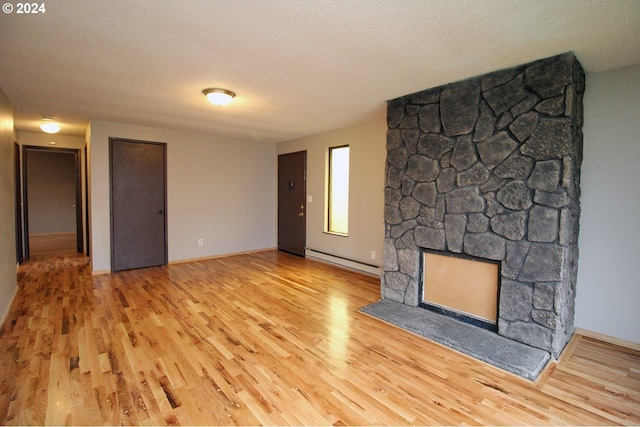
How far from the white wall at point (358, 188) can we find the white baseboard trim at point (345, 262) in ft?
0.20

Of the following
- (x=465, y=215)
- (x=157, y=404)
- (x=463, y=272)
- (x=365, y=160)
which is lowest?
(x=157, y=404)

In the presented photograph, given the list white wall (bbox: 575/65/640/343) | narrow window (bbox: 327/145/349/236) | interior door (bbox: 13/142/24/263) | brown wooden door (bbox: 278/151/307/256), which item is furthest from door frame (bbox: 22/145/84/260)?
white wall (bbox: 575/65/640/343)

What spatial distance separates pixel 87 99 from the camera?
11.5 feet

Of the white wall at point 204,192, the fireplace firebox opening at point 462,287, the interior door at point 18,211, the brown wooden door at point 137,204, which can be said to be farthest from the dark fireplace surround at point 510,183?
the interior door at point 18,211

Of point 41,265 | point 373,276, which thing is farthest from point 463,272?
point 41,265

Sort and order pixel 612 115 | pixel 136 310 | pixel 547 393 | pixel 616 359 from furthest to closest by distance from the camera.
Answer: pixel 136 310 < pixel 612 115 < pixel 616 359 < pixel 547 393

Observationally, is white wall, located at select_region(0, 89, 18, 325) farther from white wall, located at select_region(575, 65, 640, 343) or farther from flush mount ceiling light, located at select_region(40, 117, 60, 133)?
white wall, located at select_region(575, 65, 640, 343)

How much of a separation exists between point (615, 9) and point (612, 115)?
1.12m

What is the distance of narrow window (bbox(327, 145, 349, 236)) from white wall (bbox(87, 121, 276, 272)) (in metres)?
1.67

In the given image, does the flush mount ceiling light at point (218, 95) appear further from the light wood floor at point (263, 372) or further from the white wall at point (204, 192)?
the white wall at point (204, 192)

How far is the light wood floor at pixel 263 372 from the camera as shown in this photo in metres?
1.79

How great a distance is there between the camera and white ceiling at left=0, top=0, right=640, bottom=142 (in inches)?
70.7

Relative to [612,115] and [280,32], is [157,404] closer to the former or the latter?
[280,32]

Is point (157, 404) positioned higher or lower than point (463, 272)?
lower
